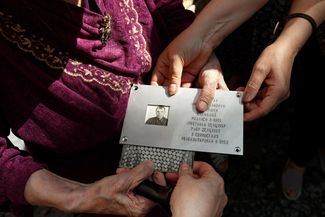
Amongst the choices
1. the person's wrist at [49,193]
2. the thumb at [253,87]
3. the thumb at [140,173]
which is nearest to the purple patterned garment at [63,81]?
the person's wrist at [49,193]

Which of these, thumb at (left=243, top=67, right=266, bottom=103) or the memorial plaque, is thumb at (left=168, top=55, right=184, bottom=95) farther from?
thumb at (left=243, top=67, right=266, bottom=103)

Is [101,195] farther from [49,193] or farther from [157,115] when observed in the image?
[157,115]

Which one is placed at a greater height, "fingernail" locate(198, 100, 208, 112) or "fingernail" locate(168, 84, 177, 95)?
"fingernail" locate(168, 84, 177, 95)

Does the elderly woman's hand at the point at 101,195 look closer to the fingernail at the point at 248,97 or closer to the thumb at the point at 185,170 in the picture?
the thumb at the point at 185,170

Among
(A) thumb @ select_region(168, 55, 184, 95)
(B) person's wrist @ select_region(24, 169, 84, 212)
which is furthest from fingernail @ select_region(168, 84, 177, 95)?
(B) person's wrist @ select_region(24, 169, 84, 212)

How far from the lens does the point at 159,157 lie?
2.76ft

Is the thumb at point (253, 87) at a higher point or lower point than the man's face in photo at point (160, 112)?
higher

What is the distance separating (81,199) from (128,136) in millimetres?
190

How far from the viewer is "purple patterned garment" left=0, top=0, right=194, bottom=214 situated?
734 millimetres

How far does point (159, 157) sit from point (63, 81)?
29 centimetres

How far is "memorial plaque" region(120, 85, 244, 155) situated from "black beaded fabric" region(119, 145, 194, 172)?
13 mm

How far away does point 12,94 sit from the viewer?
771 millimetres

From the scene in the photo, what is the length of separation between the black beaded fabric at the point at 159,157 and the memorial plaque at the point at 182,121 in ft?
0.04

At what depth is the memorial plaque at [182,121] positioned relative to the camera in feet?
2.75
